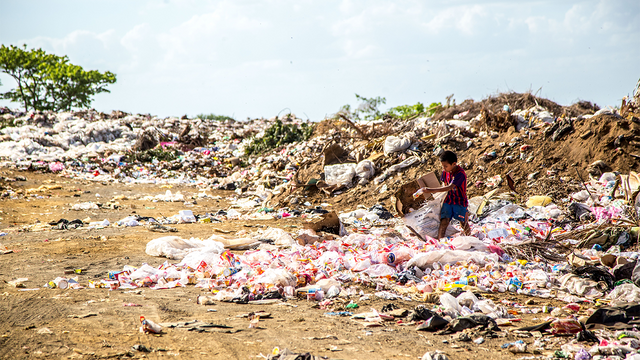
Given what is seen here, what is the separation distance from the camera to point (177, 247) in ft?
16.0

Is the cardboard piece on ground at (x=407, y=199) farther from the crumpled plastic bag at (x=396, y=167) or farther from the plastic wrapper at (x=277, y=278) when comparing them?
the crumpled plastic bag at (x=396, y=167)

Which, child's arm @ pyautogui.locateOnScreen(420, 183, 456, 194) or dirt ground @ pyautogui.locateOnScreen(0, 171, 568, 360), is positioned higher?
child's arm @ pyautogui.locateOnScreen(420, 183, 456, 194)

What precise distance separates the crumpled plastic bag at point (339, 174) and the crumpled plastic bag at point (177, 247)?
443 cm

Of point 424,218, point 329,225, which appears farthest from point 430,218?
point 329,225

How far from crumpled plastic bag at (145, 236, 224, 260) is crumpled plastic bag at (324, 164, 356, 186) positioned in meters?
4.43

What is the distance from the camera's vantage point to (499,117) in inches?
347

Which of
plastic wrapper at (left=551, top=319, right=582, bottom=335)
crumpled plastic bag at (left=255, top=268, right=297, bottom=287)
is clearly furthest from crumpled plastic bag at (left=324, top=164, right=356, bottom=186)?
plastic wrapper at (left=551, top=319, right=582, bottom=335)

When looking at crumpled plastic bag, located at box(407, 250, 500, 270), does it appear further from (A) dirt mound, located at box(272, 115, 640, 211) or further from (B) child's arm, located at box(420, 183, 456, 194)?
(A) dirt mound, located at box(272, 115, 640, 211)

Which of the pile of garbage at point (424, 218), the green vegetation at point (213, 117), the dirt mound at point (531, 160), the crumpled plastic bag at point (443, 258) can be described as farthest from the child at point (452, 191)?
the green vegetation at point (213, 117)

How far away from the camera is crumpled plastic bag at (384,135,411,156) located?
29.8 feet

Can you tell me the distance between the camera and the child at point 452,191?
462 cm

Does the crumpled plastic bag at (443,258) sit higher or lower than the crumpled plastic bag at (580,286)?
higher

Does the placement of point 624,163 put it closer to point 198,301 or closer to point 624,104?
point 624,104

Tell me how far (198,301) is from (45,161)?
11785 mm
